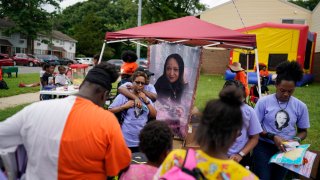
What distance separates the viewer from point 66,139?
79.0 inches

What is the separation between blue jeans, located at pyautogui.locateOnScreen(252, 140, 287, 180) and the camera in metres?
3.63

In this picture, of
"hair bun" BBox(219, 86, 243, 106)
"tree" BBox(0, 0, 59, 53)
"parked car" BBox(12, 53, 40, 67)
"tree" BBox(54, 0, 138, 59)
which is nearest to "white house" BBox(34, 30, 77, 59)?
"tree" BBox(54, 0, 138, 59)

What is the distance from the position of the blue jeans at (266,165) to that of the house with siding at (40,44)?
5029 cm

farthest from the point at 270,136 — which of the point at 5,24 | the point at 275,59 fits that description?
the point at 5,24

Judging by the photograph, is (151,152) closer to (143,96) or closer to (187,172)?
(187,172)

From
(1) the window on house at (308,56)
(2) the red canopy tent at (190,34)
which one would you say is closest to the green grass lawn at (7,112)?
(2) the red canopy tent at (190,34)

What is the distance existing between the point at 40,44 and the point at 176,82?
56472 millimetres

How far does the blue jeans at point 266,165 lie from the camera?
363cm

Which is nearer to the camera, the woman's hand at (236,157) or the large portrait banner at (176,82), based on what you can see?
the woman's hand at (236,157)

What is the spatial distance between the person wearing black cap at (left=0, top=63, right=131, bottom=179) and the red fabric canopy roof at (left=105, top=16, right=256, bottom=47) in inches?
188

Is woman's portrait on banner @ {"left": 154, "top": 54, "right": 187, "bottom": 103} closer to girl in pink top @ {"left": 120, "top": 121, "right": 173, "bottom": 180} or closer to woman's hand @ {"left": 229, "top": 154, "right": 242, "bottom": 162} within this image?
woman's hand @ {"left": 229, "top": 154, "right": 242, "bottom": 162}

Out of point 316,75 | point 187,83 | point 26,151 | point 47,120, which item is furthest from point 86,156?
point 316,75

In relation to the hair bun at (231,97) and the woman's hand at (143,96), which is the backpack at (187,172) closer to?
the hair bun at (231,97)

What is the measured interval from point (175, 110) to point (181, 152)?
5.13 m
